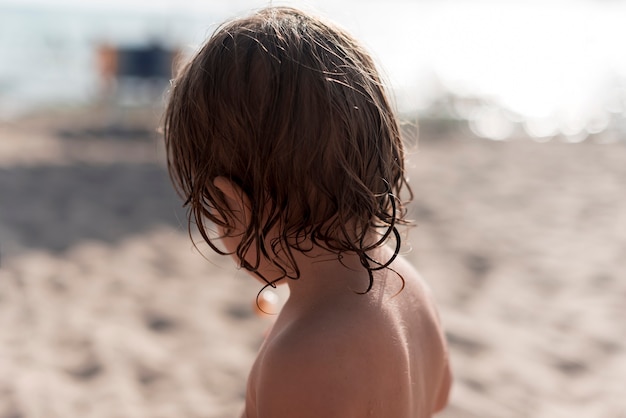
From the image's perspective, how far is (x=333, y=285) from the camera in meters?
1.10

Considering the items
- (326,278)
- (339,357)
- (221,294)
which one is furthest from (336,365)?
(221,294)

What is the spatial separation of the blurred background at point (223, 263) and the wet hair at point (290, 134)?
0.59ft

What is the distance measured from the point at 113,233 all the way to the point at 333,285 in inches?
110

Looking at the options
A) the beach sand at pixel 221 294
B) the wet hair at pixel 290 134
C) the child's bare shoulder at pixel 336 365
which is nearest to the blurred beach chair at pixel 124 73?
the beach sand at pixel 221 294

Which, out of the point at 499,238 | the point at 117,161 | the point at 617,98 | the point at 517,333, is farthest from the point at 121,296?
the point at 617,98

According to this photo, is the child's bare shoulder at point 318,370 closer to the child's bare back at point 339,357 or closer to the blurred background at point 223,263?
the child's bare back at point 339,357

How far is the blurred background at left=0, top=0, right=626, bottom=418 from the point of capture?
2102mm

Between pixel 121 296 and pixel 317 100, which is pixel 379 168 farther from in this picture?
pixel 121 296

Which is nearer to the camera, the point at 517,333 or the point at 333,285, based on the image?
the point at 333,285

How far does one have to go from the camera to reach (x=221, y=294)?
9.61ft

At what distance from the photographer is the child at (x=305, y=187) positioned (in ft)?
3.34

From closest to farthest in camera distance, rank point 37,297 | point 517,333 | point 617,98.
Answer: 1. point 517,333
2. point 37,297
3. point 617,98

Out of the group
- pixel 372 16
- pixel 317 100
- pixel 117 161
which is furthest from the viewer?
pixel 372 16

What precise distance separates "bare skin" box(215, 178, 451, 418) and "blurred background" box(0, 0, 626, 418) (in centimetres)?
35
